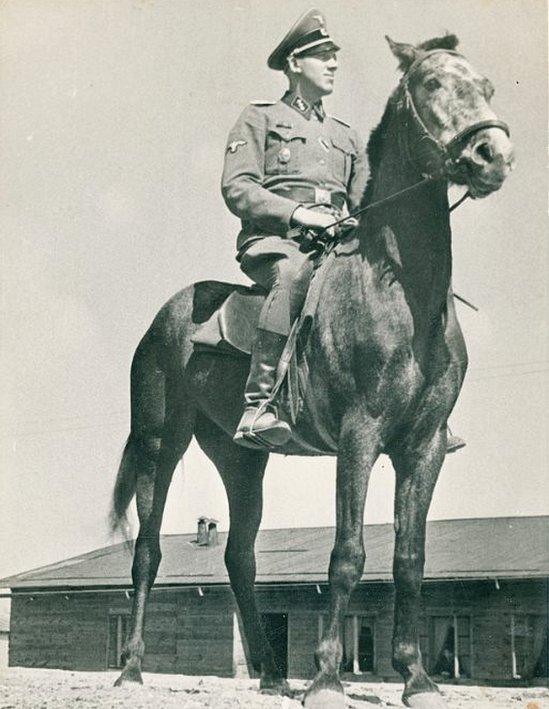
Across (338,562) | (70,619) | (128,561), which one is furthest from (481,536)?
(338,562)

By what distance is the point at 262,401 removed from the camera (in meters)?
7.55

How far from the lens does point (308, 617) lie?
944 inches

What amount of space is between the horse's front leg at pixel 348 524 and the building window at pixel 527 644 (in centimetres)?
1178

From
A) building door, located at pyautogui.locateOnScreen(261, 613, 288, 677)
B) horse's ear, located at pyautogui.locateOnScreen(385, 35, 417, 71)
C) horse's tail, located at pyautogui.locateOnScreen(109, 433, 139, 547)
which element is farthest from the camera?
building door, located at pyautogui.locateOnScreen(261, 613, 288, 677)

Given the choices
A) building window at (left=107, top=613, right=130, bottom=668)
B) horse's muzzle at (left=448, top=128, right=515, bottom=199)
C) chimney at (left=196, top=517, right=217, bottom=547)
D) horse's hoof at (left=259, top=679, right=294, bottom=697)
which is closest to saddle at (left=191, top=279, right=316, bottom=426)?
horse's muzzle at (left=448, top=128, right=515, bottom=199)

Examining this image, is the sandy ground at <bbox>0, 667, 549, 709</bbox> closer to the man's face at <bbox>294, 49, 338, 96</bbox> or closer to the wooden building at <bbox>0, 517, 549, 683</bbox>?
the man's face at <bbox>294, 49, 338, 96</bbox>

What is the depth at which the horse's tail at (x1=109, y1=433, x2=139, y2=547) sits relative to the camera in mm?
9289

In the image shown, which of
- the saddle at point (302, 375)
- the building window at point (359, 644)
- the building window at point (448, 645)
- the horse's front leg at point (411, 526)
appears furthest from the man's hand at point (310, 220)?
the building window at point (359, 644)

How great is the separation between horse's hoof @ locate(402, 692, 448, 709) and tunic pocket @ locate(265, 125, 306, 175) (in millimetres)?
3629

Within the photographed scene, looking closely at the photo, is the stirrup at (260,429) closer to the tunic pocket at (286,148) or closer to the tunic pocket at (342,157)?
the tunic pocket at (286,148)

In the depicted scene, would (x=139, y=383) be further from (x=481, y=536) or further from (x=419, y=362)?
(x=481, y=536)

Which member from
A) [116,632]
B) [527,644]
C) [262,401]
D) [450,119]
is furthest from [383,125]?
[116,632]

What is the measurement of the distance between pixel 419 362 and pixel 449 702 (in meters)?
2.16

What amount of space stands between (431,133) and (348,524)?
7.99 feet
